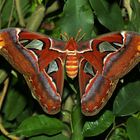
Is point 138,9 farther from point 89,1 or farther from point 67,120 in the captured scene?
point 67,120

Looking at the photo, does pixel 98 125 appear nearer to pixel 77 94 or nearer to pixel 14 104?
pixel 77 94

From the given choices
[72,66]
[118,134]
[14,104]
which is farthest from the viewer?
[14,104]

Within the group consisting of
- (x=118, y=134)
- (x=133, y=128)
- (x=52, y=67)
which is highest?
(x=52, y=67)

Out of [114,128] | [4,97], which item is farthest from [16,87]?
[114,128]

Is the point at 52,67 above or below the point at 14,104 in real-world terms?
above

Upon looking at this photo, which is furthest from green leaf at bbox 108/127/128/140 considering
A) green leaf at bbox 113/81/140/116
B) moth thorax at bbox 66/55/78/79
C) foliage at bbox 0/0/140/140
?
moth thorax at bbox 66/55/78/79

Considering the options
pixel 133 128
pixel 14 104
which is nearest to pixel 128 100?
pixel 133 128

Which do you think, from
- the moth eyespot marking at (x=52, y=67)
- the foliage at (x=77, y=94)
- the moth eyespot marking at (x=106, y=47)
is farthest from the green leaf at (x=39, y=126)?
the moth eyespot marking at (x=106, y=47)
